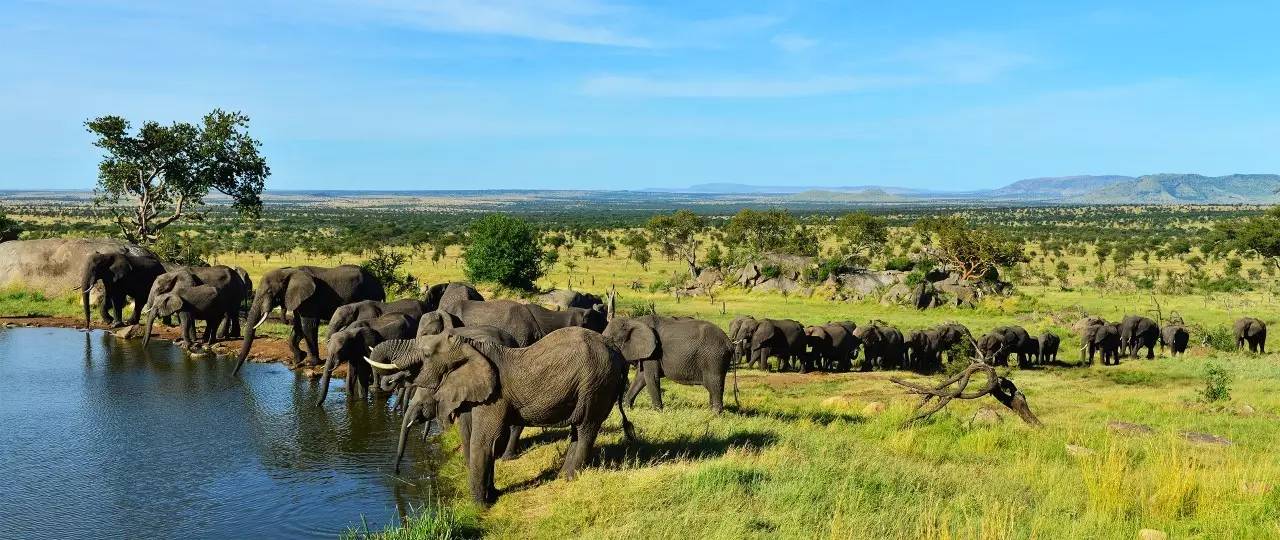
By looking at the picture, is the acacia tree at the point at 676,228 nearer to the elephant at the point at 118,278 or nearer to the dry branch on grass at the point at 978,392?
the elephant at the point at 118,278

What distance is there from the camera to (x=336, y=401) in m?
19.9

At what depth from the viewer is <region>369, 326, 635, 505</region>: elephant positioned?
39.1ft

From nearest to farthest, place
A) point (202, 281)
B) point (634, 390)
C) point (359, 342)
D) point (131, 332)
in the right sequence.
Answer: point (634, 390), point (359, 342), point (202, 281), point (131, 332)

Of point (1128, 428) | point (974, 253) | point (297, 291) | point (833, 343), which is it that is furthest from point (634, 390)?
point (974, 253)

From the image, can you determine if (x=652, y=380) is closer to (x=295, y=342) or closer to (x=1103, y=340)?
(x=295, y=342)

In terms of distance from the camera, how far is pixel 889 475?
1274 cm

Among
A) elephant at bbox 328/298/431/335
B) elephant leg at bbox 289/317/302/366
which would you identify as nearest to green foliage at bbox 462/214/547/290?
elephant leg at bbox 289/317/302/366

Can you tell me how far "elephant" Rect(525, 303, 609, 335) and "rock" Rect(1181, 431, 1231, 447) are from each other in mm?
10733

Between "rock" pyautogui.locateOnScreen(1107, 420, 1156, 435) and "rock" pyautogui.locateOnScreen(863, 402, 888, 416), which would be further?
"rock" pyautogui.locateOnScreen(863, 402, 888, 416)

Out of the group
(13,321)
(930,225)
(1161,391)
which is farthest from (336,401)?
(930,225)

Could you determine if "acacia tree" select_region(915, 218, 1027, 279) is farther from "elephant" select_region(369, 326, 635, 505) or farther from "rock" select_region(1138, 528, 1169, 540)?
"elephant" select_region(369, 326, 635, 505)

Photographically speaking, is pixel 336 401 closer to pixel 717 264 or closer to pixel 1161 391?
pixel 1161 391

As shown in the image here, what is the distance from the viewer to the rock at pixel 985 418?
17.2m

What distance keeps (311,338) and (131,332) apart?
8309 mm
